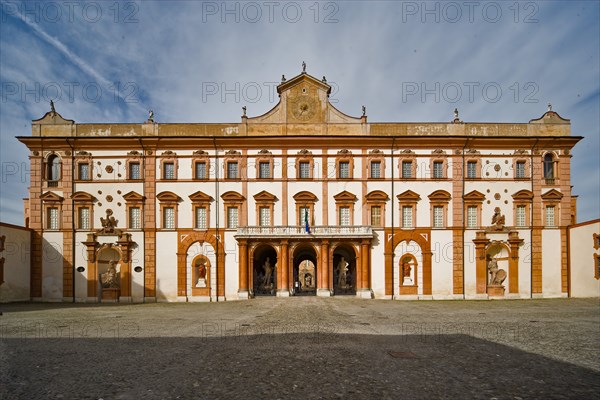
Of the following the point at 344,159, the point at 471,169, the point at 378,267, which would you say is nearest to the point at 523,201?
the point at 471,169

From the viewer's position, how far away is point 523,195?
1246 inches

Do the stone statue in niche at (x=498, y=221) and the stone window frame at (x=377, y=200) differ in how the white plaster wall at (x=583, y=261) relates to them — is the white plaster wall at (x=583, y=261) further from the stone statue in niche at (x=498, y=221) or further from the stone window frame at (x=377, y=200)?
the stone window frame at (x=377, y=200)

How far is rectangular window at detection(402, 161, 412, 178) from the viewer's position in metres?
32.1

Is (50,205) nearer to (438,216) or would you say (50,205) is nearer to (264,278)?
(264,278)

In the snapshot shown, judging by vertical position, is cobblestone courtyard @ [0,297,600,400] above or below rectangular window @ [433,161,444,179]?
below

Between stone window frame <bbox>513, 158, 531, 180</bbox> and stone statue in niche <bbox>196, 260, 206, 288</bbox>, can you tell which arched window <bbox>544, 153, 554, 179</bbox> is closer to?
stone window frame <bbox>513, 158, 531, 180</bbox>

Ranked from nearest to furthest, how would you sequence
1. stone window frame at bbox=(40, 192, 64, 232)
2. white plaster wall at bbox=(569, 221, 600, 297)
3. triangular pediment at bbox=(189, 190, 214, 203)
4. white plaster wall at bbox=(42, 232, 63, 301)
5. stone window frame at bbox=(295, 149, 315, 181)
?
white plaster wall at bbox=(569, 221, 600, 297), white plaster wall at bbox=(42, 232, 63, 301), stone window frame at bbox=(40, 192, 64, 232), triangular pediment at bbox=(189, 190, 214, 203), stone window frame at bbox=(295, 149, 315, 181)

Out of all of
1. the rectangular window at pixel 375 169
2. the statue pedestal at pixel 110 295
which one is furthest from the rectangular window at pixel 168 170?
the rectangular window at pixel 375 169

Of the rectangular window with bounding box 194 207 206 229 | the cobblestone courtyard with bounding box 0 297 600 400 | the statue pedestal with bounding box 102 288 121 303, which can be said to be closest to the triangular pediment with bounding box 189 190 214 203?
the rectangular window with bounding box 194 207 206 229

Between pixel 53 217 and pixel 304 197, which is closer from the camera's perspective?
pixel 304 197

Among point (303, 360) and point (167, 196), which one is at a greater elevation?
point (167, 196)

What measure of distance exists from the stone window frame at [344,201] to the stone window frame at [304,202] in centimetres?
160

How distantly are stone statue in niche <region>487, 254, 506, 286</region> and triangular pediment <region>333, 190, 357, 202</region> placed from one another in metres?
11.5

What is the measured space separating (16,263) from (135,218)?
28.6 feet
